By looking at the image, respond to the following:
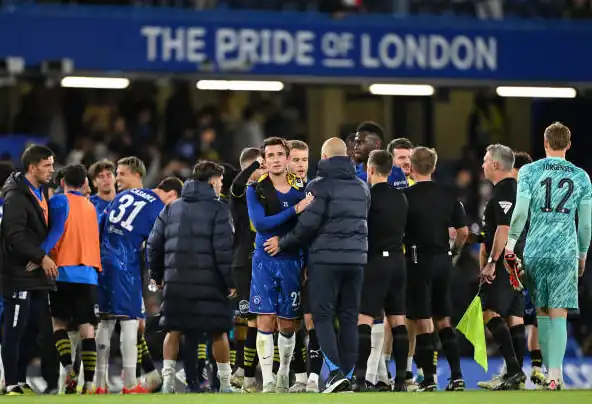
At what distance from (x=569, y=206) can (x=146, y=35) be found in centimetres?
958

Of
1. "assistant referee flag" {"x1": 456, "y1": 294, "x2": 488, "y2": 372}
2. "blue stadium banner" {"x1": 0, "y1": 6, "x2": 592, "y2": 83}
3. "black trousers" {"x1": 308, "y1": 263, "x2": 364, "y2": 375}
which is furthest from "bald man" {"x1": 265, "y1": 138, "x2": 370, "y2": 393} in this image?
"blue stadium banner" {"x1": 0, "y1": 6, "x2": 592, "y2": 83}

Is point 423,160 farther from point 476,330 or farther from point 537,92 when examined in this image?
point 537,92

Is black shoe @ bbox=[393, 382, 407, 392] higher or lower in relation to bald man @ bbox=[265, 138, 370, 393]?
lower

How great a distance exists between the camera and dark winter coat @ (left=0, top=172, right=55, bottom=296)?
1504cm

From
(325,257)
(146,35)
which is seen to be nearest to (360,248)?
(325,257)

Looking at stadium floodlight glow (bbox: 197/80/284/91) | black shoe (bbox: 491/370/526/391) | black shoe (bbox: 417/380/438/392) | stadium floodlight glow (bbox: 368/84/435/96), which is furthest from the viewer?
stadium floodlight glow (bbox: 368/84/435/96)

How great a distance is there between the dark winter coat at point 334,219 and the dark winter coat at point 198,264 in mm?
859

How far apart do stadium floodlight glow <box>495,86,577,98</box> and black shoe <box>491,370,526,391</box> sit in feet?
31.1

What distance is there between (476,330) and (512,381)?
2.76ft

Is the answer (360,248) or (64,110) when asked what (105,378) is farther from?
(64,110)

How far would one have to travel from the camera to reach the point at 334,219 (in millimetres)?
14281

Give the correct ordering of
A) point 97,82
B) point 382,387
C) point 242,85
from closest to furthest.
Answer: point 382,387 < point 97,82 < point 242,85

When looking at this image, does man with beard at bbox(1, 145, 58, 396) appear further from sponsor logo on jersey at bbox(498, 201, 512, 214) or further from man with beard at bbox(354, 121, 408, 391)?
sponsor logo on jersey at bbox(498, 201, 512, 214)

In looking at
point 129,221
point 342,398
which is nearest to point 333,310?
point 342,398
